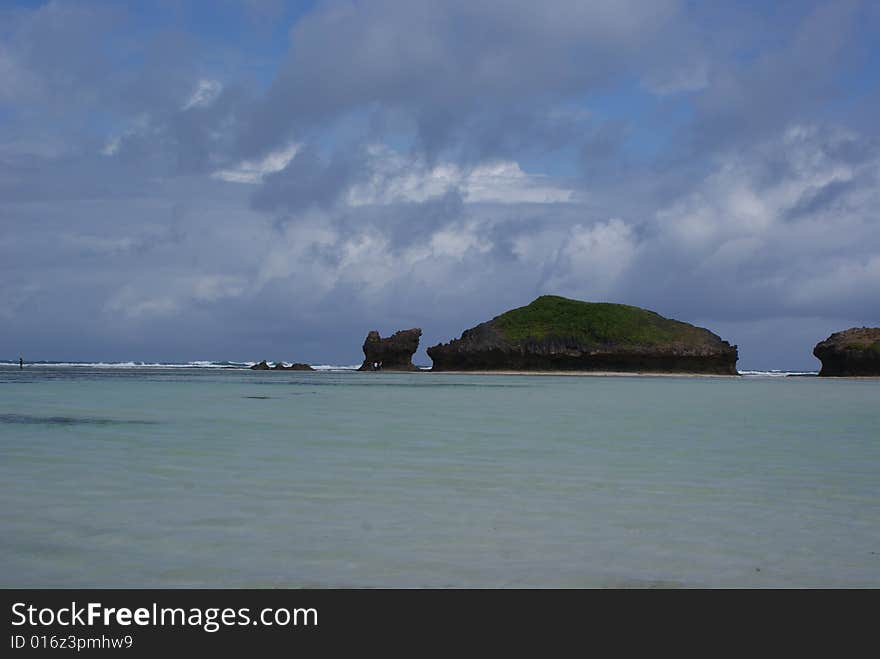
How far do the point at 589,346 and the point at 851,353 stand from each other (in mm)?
35283

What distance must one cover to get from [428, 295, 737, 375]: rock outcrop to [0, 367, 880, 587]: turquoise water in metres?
106

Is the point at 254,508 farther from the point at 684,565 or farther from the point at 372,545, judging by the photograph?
the point at 684,565

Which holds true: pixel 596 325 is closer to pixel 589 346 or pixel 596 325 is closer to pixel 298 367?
pixel 589 346

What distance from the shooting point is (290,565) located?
7.16m

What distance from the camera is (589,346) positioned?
127562mm

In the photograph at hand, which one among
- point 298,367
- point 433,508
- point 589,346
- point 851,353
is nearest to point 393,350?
point 298,367

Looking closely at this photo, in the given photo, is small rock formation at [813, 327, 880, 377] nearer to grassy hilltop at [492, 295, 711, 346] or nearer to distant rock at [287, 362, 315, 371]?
grassy hilltop at [492, 295, 711, 346]

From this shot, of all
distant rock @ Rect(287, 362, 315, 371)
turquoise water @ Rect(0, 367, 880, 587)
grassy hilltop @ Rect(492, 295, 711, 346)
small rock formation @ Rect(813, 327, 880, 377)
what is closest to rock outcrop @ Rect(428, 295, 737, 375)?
grassy hilltop @ Rect(492, 295, 711, 346)

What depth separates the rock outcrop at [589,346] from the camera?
406 feet

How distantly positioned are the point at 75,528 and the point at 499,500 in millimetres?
4698

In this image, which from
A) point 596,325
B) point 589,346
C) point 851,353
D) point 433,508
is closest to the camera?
point 433,508

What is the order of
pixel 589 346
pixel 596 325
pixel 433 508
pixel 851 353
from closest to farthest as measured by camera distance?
pixel 433 508 < pixel 851 353 < pixel 589 346 < pixel 596 325
